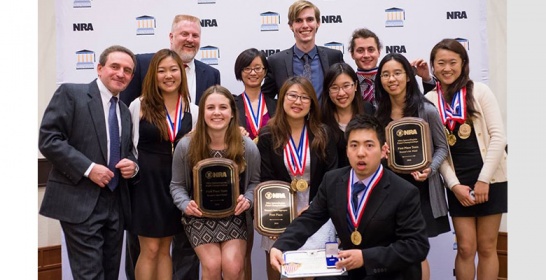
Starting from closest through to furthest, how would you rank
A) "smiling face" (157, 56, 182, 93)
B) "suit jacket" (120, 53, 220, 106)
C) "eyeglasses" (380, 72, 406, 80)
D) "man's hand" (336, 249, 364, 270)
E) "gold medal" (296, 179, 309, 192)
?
"man's hand" (336, 249, 364, 270)
"gold medal" (296, 179, 309, 192)
"eyeglasses" (380, 72, 406, 80)
"smiling face" (157, 56, 182, 93)
"suit jacket" (120, 53, 220, 106)

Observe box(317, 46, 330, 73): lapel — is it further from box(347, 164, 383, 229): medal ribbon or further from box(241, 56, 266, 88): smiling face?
box(347, 164, 383, 229): medal ribbon

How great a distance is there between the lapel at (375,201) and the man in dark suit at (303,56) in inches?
68.0

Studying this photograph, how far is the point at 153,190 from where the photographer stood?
4.48 meters

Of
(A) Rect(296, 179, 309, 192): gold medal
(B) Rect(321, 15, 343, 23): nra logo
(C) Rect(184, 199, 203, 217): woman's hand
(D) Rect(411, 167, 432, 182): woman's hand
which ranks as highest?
(B) Rect(321, 15, 343, 23): nra logo

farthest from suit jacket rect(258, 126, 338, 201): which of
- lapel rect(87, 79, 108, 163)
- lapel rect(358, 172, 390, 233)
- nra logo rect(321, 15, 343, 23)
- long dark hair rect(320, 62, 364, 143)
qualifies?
nra logo rect(321, 15, 343, 23)

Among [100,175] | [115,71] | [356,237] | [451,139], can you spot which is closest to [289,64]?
[451,139]

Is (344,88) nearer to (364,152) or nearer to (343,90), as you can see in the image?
(343,90)

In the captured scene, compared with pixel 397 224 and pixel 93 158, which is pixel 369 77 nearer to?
pixel 397 224

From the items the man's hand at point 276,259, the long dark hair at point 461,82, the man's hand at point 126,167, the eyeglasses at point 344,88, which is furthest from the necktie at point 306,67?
the man's hand at point 276,259

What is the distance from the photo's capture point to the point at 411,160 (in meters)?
4.24

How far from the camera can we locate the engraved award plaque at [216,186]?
4.18 m

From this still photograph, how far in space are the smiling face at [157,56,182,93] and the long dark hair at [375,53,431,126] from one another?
157cm

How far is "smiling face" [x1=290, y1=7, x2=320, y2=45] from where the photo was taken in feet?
16.6

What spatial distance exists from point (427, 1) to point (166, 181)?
329cm
